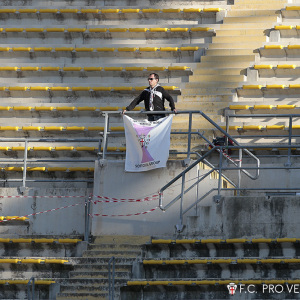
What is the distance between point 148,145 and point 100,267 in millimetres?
2093

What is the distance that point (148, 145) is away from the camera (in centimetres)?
1551

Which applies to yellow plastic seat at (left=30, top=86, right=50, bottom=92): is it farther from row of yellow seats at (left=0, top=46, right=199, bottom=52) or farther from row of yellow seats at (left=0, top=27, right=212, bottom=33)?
row of yellow seats at (left=0, top=27, right=212, bottom=33)

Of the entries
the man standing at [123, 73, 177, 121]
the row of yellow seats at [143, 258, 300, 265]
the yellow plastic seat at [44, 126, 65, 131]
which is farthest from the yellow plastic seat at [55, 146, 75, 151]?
the row of yellow seats at [143, 258, 300, 265]

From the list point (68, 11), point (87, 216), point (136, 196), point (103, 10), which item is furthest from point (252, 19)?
point (87, 216)

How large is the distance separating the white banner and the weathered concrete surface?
1.22 m

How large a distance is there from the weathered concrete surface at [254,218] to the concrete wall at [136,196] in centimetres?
66

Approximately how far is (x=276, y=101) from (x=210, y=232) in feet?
13.5

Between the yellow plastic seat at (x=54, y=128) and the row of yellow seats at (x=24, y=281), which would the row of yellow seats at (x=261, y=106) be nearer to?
the yellow plastic seat at (x=54, y=128)

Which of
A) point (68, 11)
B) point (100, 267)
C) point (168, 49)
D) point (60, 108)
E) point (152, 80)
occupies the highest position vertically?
point (68, 11)

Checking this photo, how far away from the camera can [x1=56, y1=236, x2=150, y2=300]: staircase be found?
13719 millimetres

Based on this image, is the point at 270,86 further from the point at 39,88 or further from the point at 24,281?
the point at 24,281

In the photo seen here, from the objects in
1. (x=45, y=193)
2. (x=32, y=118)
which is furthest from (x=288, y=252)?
(x=32, y=118)

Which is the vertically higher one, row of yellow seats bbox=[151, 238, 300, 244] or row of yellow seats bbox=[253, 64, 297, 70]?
row of yellow seats bbox=[253, 64, 297, 70]

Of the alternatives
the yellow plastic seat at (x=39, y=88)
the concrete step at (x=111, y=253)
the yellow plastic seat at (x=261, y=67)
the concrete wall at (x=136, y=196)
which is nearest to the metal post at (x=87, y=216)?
the concrete wall at (x=136, y=196)
